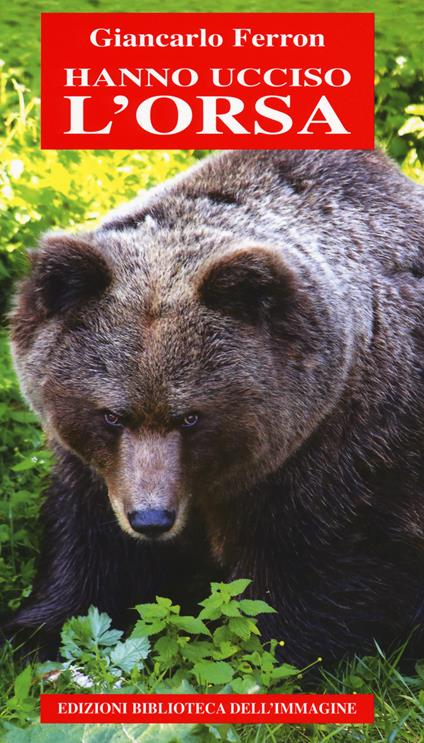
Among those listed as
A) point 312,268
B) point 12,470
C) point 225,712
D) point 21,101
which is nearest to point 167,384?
point 312,268

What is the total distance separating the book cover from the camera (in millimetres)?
5297

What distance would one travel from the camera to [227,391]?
5395 mm

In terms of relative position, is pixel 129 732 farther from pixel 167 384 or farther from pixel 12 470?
pixel 12 470

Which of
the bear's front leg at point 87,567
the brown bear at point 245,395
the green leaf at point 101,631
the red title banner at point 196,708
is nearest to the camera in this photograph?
the red title banner at point 196,708

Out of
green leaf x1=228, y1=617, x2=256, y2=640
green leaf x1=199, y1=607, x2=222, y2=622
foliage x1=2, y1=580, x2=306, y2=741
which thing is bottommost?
foliage x1=2, y1=580, x2=306, y2=741

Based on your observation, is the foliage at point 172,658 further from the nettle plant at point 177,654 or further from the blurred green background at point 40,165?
the blurred green background at point 40,165

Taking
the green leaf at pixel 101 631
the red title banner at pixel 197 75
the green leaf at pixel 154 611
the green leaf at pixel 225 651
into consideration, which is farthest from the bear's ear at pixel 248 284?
the green leaf at pixel 101 631

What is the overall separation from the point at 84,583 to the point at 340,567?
4.44 ft

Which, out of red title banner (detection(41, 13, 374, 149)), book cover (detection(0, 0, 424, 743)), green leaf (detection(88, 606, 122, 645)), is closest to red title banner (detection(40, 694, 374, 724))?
book cover (detection(0, 0, 424, 743))

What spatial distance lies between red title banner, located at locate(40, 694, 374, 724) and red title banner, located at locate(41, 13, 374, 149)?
252 cm

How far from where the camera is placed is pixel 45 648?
6605 mm

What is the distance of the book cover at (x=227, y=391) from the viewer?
17.4ft

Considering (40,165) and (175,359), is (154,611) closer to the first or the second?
(175,359)

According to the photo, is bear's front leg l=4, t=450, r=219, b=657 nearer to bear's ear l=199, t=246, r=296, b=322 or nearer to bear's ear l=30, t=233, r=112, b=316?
bear's ear l=30, t=233, r=112, b=316
